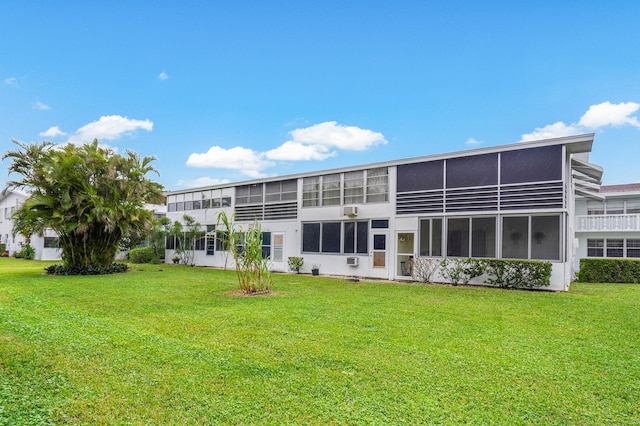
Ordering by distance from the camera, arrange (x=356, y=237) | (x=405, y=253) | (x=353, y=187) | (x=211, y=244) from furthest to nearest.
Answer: (x=211, y=244)
(x=353, y=187)
(x=356, y=237)
(x=405, y=253)

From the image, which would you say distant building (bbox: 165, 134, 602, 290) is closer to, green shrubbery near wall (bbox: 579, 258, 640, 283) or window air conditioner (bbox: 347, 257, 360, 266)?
window air conditioner (bbox: 347, 257, 360, 266)

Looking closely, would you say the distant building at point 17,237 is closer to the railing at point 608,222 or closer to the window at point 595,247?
the railing at point 608,222

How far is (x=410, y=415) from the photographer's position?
10.5 feet

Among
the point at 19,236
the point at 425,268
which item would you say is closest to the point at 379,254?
the point at 425,268

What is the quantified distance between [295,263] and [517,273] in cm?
896

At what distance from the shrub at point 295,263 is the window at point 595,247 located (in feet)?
48.8

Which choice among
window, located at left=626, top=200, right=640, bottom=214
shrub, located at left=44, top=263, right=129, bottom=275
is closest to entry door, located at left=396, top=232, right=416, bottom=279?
shrub, located at left=44, top=263, right=129, bottom=275

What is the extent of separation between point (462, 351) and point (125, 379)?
13.1 feet

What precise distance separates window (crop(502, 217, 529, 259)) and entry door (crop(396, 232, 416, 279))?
10.00 ft

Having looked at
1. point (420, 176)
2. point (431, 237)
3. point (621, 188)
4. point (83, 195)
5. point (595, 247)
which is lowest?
point (595, 247)

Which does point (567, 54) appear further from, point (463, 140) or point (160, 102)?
point (160, 102)

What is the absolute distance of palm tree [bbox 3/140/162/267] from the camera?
1502cm

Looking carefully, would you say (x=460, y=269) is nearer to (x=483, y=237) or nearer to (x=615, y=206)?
(x=483, y=237)

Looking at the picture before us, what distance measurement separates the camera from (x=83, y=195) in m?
15.3
